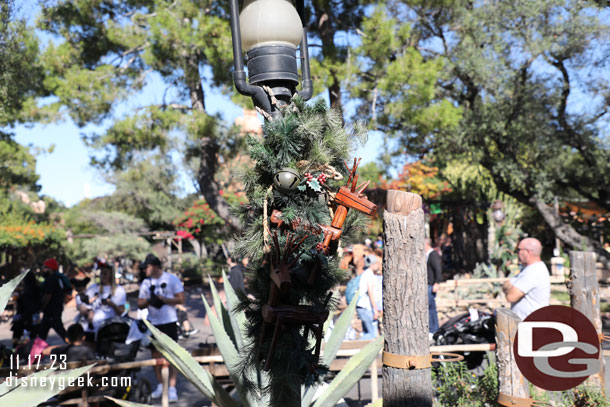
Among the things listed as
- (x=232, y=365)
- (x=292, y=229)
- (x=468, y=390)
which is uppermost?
(x=292, y=229)

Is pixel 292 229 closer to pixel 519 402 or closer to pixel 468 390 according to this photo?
pixel 519 402

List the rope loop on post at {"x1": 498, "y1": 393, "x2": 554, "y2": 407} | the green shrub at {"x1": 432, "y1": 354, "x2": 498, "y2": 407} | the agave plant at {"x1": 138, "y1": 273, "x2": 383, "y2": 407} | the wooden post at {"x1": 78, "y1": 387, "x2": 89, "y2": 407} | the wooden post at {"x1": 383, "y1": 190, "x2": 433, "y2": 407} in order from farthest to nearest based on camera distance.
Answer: the green shrub at {"x1": 432, "y1": 354, "x2": 498, "y2": 407}
the wooden post at {"x1": 78, "y1": 387, "x2": 89, "y2": 407}
the rope loop on post at {"x1": 498, "y1": 393, "x2": 554, "y2": 407}
the agave plant at {"x1": 138, "y1": 273, "x2": 383, "y2": 407}
the wooden post at {"x1": 383, "y1": 190, "x2": 433, "y2": 407}

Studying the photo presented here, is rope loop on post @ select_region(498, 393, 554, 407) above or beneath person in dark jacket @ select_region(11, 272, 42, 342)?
beneath

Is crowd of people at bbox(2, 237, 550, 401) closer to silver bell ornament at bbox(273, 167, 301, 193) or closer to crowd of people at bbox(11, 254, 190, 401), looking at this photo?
crowd of people at bbox(11, 254, 190, 401)

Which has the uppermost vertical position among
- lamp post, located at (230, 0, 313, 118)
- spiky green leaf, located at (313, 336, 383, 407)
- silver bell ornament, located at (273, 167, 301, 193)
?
lamp post, located at (230, 0, 313, 118)

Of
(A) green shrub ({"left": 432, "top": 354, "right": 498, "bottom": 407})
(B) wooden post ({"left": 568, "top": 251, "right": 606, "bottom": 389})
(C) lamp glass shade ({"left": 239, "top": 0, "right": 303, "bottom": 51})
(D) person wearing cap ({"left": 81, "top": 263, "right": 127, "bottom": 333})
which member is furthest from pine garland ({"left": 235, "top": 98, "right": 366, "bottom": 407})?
(D) person wearing cap ({"left": 81, "top": 263, "right": 127, "bottom": 333})

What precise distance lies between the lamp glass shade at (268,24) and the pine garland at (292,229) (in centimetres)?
39

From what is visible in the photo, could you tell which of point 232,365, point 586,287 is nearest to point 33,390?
point 232,365

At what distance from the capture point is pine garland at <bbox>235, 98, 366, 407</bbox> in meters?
2.22

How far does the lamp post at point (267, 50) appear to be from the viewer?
8.14ft

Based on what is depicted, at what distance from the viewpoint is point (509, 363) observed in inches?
148

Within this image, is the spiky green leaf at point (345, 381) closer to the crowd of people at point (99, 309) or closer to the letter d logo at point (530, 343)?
the letter d logo at point (530, 343)

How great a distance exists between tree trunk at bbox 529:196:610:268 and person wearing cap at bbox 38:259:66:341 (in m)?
11.0

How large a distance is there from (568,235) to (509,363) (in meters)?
10.7
